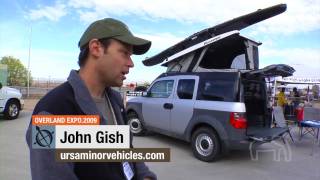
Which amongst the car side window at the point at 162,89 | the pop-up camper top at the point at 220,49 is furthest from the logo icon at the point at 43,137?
the car side window at the point at 162,89

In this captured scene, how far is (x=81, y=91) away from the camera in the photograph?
1880 millimetres

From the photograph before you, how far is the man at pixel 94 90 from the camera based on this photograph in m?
1.65

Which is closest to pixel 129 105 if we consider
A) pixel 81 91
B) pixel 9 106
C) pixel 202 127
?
pixel 202 127

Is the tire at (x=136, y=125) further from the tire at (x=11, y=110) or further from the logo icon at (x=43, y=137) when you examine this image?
the logo icon at (x=43, y=137)

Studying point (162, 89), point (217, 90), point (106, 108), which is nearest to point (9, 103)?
point (162, 89)

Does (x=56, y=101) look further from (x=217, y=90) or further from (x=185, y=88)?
(x=185, y=88)

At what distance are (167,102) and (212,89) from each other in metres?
1.54

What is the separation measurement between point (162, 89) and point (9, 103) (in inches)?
280

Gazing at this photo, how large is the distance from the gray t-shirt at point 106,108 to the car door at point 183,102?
20.1 feet

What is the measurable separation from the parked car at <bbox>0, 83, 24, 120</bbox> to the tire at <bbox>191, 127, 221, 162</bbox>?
8.25 metres

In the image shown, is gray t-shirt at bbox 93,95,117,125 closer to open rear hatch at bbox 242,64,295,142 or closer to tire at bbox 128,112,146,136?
open rear hatch at bbox 242,64,295,142

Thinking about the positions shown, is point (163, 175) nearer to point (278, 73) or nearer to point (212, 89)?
point (212, 89)

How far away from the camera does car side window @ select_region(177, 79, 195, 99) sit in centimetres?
842

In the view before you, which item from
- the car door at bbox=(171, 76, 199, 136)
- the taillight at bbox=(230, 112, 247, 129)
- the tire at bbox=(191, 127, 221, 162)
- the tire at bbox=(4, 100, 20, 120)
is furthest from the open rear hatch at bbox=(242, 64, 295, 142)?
the tire at bbox=(4, 100, 20, 120)
